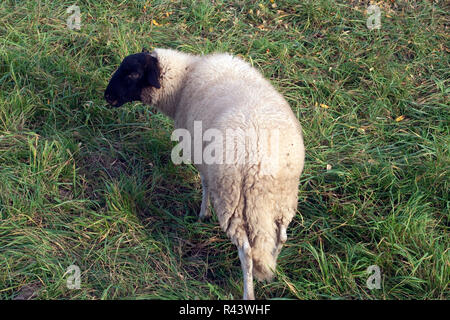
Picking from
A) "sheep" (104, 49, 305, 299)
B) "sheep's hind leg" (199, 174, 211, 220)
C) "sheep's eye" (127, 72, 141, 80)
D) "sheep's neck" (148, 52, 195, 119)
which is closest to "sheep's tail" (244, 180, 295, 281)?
"sheep" (104, 49, 305, 299)

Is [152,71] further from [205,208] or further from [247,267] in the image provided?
[247,267]

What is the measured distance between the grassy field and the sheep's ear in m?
0.67

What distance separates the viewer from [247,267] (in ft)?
9.76

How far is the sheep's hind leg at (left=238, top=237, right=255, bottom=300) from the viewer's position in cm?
296

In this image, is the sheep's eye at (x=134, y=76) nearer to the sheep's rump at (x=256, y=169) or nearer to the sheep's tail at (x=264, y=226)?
the sheep's rump at (x=256, y=169)

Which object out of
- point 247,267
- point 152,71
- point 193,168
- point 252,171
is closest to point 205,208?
point 193,168

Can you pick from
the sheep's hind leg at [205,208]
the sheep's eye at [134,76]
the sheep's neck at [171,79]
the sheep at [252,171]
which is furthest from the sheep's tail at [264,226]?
the sheep's eye at [134,76]

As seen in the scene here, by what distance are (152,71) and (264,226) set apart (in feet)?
6.08

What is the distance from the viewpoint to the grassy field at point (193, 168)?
10.4ft

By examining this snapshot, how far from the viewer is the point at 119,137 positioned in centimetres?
454

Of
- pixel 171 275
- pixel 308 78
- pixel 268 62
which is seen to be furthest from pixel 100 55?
pixel 171 275

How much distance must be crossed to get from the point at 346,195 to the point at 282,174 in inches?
49.9

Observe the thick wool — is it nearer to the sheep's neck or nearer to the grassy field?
the grassy field
